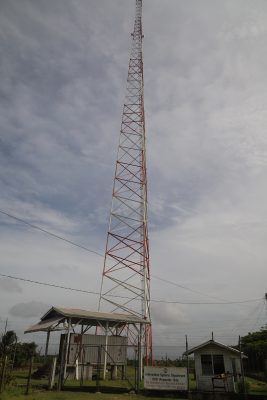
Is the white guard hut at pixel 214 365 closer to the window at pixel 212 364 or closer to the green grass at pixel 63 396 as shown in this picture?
the window at pixel 212 364

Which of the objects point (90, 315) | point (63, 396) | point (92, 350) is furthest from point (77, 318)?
point (63, 396)

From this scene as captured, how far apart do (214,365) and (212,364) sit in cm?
12

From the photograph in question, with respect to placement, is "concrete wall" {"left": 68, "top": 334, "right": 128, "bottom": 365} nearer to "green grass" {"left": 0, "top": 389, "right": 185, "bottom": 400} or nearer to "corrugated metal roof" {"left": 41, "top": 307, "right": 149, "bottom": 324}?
"corrugated metal roof" {"left": 41, "top": 307, "right": 149, "bottom": 324}

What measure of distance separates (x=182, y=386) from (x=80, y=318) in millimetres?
8993

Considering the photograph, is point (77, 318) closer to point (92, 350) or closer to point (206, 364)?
point (92, 350)

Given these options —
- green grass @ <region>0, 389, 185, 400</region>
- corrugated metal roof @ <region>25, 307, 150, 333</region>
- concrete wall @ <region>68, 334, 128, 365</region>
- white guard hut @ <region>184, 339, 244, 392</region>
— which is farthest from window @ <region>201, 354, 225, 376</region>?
corrugated metal roof @ <region>25, 307, 150, 333</region>

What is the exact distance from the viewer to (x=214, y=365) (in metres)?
19.5

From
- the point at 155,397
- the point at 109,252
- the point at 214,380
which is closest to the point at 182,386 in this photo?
the point at 155,397

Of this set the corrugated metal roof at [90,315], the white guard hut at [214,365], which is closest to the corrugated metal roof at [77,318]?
the corrugated metal roof at [90,315]

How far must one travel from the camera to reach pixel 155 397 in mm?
15578

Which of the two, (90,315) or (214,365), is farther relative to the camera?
(90,315)

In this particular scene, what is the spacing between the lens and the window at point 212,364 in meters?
19.4

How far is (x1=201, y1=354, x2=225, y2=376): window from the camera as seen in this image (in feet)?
63.6

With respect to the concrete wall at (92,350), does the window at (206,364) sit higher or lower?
lower
